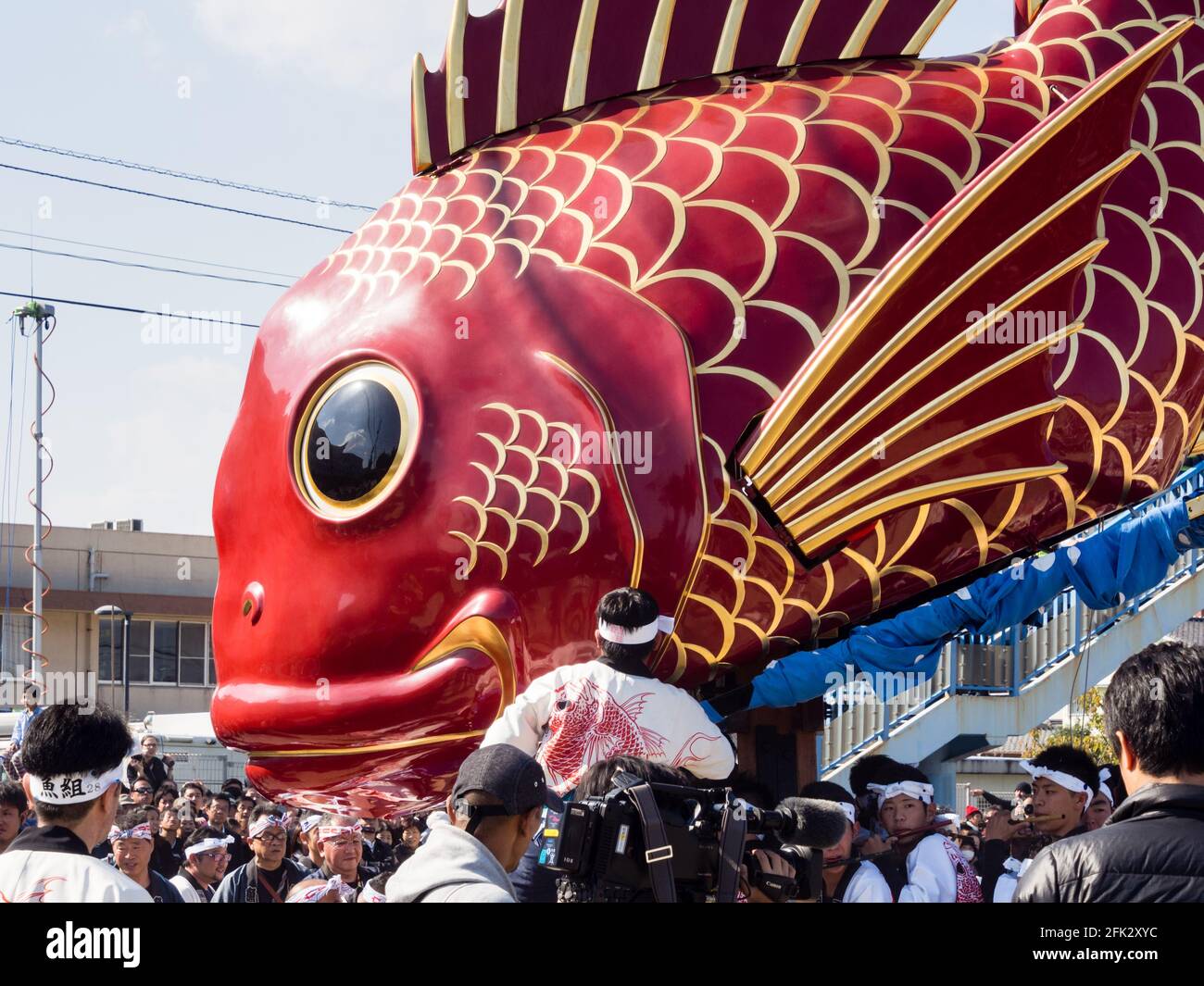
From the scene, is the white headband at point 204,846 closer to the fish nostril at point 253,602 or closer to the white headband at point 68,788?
the fish nostril at point 253,602

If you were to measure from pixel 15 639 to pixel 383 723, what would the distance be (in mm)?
20719

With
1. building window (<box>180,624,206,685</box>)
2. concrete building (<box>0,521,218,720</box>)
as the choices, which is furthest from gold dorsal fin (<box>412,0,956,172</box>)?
building window (<box>180,624,206,685</box>)

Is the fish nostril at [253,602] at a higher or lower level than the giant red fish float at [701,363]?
lower

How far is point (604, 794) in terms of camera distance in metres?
3.11

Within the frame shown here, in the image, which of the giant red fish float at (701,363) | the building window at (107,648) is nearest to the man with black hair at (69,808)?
the giant red fish float at (701,363)

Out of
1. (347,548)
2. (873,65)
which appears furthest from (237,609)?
(873,65)

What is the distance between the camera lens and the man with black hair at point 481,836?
2521mm

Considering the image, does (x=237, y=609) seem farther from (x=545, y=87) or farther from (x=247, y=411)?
(x=545, y=87)

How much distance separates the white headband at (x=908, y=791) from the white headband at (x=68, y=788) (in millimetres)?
3254

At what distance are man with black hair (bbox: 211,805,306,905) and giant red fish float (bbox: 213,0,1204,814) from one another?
112 cm

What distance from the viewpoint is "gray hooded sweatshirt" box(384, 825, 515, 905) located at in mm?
2486

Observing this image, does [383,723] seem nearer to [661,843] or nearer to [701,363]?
[701,363]

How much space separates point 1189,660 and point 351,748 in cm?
319

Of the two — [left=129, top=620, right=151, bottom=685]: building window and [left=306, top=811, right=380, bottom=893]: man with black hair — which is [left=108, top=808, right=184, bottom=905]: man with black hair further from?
[left=129, top=620, right=151, bottom=685]: building window
